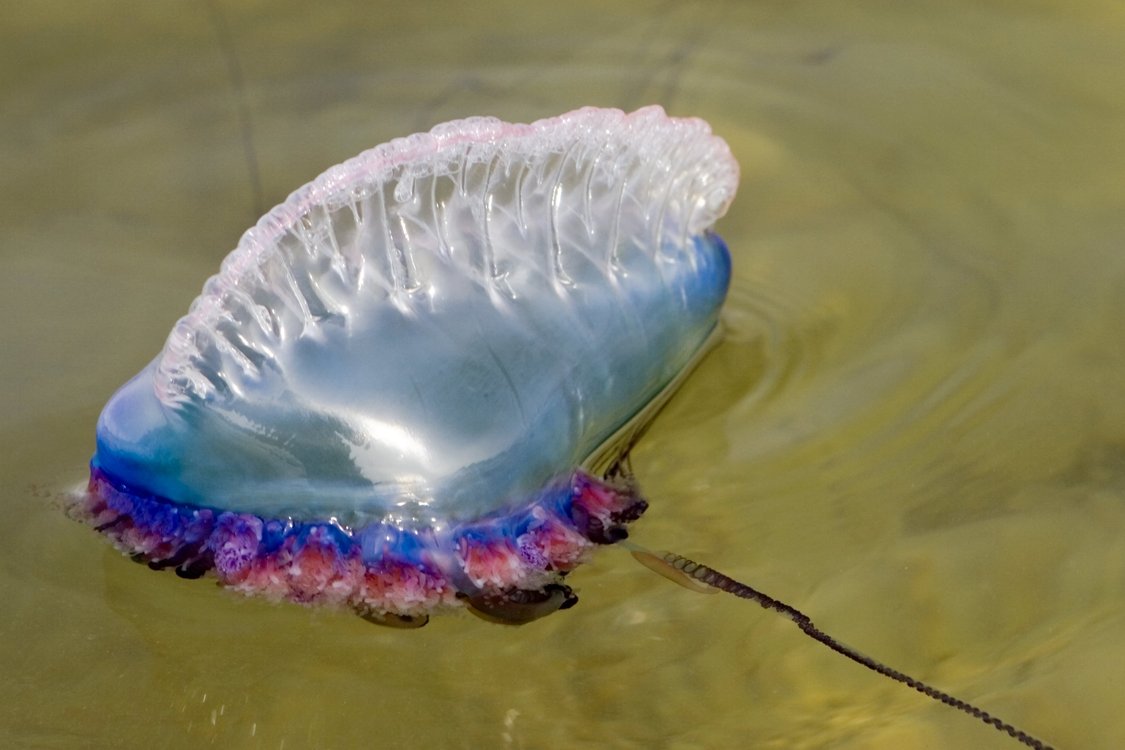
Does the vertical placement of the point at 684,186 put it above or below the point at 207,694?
above

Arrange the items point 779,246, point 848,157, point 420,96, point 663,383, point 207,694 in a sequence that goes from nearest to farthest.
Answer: point 207,694, point 663,383, point 779,246, point 848,157, point 420,96

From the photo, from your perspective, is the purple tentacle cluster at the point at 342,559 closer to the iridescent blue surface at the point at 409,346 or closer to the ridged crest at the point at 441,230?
the iridescent blue surface at the point at 409,346

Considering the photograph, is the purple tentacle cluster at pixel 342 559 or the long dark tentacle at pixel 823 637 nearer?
the long dark tentacle at pixel 823 637

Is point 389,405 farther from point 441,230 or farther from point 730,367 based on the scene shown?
point 730,367

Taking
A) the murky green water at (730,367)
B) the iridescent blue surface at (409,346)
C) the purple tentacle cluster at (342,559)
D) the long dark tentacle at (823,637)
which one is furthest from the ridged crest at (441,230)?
the long dark tentacle at (823,637)

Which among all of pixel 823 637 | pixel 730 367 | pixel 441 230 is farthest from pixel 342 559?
pixel 730 367

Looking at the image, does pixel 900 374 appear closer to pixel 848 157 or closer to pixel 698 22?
pixel 848 157

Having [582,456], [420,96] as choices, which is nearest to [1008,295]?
[582,456]

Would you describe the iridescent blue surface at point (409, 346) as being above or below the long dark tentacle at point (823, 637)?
above
